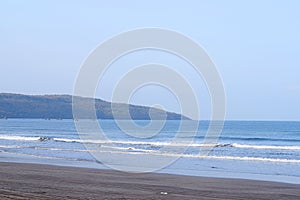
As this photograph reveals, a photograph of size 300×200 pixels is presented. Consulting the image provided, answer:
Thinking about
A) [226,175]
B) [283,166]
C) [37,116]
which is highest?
[37,116]

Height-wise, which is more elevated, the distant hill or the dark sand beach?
the distant hill

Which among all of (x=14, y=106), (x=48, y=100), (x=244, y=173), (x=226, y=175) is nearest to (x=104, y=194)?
(x=226, y=175)

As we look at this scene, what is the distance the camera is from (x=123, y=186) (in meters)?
18.2

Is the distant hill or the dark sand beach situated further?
the distant hill

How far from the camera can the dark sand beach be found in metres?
15.4

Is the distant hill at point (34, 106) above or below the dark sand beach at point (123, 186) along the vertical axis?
above

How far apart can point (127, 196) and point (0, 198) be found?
3.64 m

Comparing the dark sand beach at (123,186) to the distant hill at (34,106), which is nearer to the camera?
the dark sand beach at (123,186)

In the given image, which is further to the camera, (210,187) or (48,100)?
(48,100)

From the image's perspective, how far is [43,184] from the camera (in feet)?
58.7

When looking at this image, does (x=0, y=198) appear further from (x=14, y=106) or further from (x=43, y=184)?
(x=14, y=106)

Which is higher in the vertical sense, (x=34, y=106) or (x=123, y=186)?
(x=34, y=106)

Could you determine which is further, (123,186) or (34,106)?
(34,106)

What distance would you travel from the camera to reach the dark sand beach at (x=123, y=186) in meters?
15.4
